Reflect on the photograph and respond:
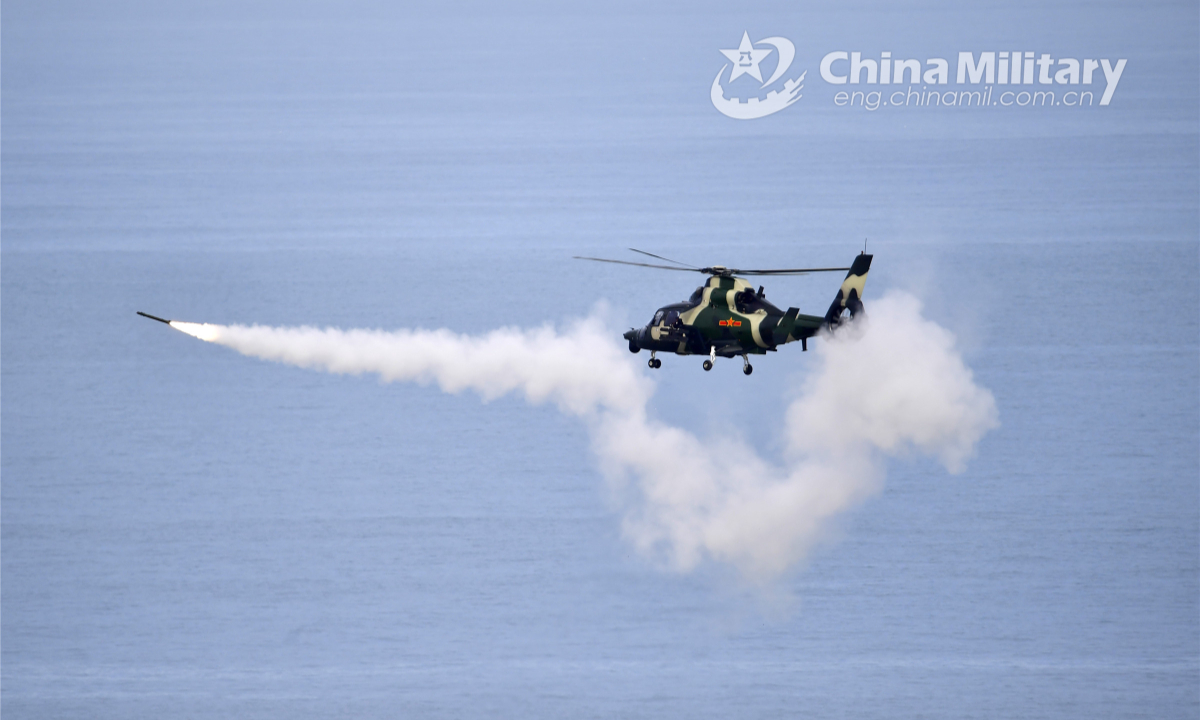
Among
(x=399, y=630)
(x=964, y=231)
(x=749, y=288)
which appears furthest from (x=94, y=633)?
(x=964, y=231)

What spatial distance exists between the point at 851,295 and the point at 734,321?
12.2 feet

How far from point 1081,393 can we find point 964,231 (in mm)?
52821

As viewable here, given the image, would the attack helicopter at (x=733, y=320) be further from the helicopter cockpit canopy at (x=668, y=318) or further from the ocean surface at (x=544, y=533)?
the ocean surface at (x=544, y=533)

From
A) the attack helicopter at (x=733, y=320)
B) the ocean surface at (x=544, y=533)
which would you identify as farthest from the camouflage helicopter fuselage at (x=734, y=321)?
the ocean surface at (x=544, y=533)

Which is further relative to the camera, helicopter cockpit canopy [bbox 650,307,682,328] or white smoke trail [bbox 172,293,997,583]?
white smoke trail [bbox 172,293,997,583]

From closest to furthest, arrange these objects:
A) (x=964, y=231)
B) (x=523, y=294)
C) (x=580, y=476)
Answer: (x=580, y=476) → (x=523, y=294) → (x=964, y=231)

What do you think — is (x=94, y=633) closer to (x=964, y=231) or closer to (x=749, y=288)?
(x=749, y=288)

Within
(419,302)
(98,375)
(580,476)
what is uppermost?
(419,302)

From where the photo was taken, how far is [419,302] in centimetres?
18088

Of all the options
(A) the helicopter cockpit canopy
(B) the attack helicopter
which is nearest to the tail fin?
(B) the attack helicopter

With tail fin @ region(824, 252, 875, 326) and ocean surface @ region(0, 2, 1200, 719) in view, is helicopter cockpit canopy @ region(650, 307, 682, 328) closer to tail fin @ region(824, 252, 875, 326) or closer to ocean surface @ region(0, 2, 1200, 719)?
tail fin @ region(824, 252, 875, 326)

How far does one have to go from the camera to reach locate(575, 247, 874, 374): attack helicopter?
5053 cm

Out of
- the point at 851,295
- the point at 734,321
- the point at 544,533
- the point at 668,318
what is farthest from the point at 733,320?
the point at 544,533

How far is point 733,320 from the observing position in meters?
51.5
